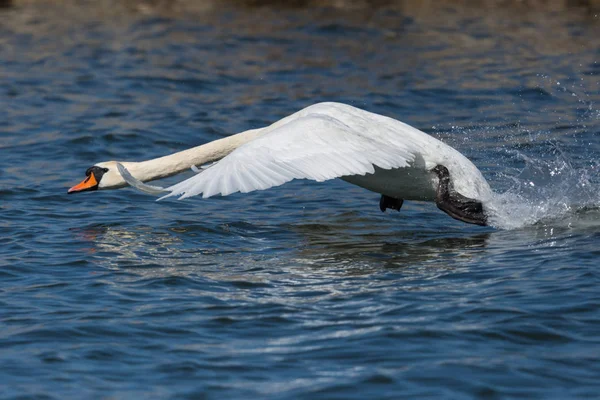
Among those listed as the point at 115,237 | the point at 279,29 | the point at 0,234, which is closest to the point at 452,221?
the point at 115,237

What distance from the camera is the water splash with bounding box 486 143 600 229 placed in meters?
8.65

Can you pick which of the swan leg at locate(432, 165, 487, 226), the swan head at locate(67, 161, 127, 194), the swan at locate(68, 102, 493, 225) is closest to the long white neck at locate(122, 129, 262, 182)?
the swan at locate(68, 102, 493, 225)

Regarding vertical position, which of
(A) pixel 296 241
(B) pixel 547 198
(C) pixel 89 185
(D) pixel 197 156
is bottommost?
(A) pixel 296 241

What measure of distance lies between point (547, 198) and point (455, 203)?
1181 mm

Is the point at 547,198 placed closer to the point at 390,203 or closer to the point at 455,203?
the point at 455,203

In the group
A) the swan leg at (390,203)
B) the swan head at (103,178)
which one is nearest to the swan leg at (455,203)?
the swan leg at (390,203)

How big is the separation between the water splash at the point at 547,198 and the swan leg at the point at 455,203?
152 millimetres

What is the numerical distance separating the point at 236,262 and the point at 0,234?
2336mm

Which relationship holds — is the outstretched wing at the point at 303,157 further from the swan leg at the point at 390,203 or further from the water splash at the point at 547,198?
the water splash at the point at 547,198

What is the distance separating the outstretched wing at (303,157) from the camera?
6.98 metres

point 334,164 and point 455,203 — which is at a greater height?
point 334,164

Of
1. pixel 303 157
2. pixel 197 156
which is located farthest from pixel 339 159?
pixel 197 156

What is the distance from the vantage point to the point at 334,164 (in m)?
7.31

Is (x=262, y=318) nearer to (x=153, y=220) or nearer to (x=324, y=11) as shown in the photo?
(x=153, y=220)
